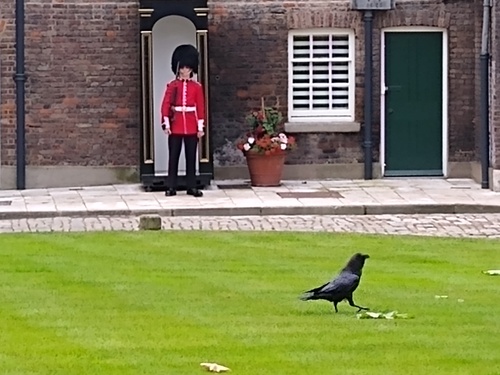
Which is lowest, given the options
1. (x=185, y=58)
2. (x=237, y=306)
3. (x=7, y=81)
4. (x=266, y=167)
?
(x=237, y=306)

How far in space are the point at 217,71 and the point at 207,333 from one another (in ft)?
41.1

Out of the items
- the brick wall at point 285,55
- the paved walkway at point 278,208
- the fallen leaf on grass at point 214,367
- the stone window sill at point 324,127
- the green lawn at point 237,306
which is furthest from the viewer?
the stone window sill at point 324,127

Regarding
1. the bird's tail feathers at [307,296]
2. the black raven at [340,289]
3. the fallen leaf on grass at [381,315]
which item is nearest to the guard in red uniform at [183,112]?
the bird's tail feathers at [307,296]

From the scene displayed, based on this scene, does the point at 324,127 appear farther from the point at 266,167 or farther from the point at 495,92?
the point at 495,92

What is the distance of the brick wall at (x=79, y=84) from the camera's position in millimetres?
21625

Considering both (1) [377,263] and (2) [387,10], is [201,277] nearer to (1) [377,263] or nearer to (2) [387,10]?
(1) [377,263]

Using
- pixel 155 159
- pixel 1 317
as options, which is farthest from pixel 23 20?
pixel 1 317

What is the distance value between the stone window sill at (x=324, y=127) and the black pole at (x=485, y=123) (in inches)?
73.0

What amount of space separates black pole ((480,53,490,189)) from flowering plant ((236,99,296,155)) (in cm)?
265

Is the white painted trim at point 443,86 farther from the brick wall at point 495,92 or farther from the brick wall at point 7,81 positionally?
the brick wall at point 7,81

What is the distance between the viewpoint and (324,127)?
72.6 feet

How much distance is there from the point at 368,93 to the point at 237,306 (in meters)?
11.4

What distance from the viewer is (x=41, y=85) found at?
21.7m

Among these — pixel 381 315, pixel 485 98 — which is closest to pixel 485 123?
pixel 485 98
